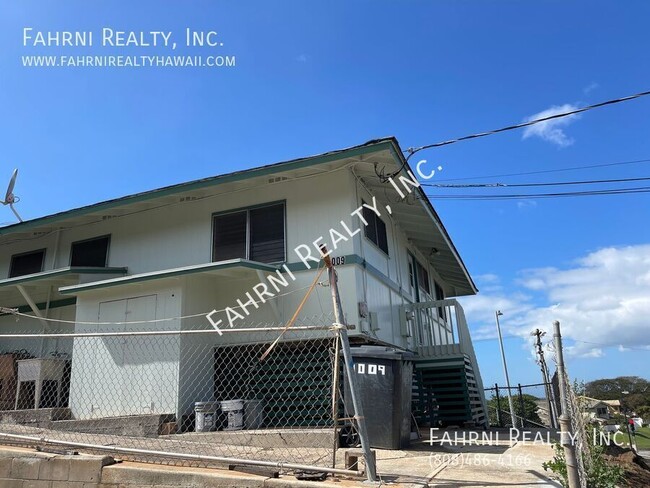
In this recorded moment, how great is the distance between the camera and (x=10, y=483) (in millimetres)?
5121

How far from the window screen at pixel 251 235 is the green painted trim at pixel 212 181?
812 millimetres

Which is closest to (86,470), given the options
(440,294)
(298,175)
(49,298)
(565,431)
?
(565,431)

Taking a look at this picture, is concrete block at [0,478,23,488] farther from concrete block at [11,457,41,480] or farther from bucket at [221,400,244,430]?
bucket at [221,400,244,430]

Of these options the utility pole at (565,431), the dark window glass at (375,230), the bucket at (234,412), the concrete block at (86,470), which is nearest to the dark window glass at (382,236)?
the dark window glass at (375,230)

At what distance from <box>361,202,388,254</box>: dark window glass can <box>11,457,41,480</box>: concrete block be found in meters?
6.35

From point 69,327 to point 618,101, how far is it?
1129cm

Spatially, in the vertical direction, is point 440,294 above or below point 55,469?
above

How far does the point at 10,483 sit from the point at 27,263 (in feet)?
28.0

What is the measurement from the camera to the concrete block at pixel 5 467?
5.16 m

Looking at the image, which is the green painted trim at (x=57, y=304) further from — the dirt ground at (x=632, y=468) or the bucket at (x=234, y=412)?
the dirt ground at (x=632, y=468)

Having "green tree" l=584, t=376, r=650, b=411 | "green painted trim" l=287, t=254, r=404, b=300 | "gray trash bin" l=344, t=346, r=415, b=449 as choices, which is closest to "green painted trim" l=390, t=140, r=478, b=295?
"green painted trim" l=287, t=254, r=404, b=300

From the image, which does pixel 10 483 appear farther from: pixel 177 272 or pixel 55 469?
pixel 177 272

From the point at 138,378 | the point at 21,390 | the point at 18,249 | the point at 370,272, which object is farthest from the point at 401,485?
the point at 18,249

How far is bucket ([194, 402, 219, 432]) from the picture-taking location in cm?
733
